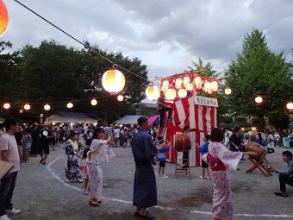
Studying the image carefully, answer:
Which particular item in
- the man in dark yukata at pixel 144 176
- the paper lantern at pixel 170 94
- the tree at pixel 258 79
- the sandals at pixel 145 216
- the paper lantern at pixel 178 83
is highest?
the tree at pixel 258 79

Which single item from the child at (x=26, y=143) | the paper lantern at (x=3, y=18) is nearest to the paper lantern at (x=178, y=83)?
the child at (x=26, y=143)

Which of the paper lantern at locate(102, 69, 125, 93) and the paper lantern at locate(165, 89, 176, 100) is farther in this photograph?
the paper lantern at locate(165, 89, 176, 100)

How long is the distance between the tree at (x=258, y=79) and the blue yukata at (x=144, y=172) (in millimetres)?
28858

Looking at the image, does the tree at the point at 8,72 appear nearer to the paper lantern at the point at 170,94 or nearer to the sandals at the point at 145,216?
the paper lantern at the point at 170,94

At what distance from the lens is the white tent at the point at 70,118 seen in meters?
41.5

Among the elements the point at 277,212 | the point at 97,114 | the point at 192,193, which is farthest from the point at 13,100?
the point at 277,212

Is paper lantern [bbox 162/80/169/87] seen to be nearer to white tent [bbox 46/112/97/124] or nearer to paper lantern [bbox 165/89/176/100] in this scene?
paper lantern [bbox 165/89/176/100]

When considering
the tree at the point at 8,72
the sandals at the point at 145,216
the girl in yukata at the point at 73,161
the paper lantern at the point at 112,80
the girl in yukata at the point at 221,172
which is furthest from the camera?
the tree at the point at 8,72

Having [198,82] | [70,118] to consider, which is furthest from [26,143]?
[70,118]

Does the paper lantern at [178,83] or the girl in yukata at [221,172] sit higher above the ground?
the paper lantern at [178,83]

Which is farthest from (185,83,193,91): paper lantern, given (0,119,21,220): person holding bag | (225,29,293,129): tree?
(225,29,293,129): tree

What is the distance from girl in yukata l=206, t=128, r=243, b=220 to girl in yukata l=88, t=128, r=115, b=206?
113 inches

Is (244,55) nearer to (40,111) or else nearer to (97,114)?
(97,114)

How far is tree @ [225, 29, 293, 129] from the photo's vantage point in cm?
3538
